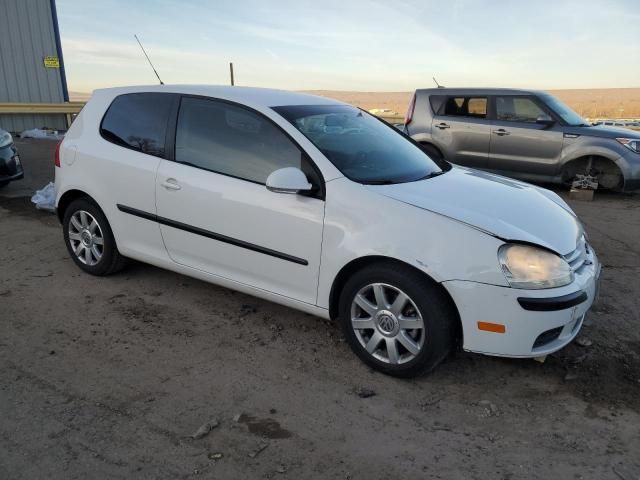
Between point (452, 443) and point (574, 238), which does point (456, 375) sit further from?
point (574, 238)

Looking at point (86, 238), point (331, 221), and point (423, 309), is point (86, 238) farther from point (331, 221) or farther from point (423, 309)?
point (423, 309)

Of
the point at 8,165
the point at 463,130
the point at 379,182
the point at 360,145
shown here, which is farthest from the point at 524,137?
the point at 8,165

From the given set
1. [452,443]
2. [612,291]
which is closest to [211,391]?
[452,443]

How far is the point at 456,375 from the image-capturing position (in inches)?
126

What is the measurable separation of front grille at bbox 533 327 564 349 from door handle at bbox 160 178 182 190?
2535 mm

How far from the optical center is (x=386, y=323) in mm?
3076

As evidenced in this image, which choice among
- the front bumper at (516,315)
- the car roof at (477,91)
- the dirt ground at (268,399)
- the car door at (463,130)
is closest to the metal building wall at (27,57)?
the car roof at (477,91)

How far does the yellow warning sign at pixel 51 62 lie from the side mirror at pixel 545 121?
12.9 metres

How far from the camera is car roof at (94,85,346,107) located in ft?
12.1

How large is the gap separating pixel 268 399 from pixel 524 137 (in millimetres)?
7350

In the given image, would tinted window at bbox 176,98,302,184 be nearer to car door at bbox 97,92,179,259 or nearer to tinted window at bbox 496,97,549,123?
car door at bbox 97,92,179,259

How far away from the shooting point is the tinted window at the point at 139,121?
3971 mm

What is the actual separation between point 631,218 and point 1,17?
48.9 feet

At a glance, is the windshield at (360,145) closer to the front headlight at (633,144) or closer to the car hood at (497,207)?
the car hood at (497,207)
